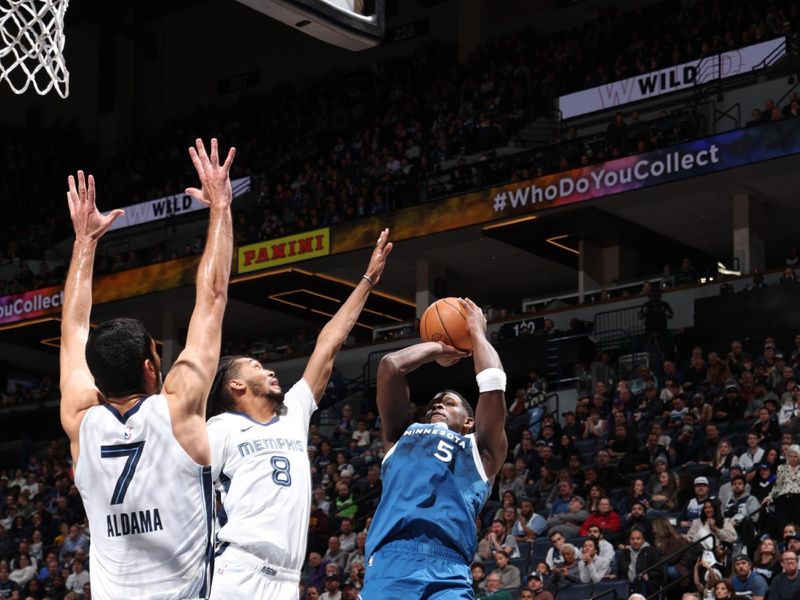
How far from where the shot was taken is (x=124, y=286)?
28922mm

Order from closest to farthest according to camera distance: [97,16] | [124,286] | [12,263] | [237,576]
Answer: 1. [237,576]
2. [124,286]
3. [12,263]
4. [97,16]

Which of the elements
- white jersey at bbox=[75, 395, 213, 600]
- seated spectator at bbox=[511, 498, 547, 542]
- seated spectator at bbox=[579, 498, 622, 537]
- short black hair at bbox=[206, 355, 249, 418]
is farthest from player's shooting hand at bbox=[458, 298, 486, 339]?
seated spectator at bbox=[511, 498, 547, 542]

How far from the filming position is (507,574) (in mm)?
13836

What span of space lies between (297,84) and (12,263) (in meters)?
8.88

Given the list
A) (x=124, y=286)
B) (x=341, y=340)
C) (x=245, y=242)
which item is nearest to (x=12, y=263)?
(x=124, y=286)

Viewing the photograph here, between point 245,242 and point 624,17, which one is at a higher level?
point 624,17

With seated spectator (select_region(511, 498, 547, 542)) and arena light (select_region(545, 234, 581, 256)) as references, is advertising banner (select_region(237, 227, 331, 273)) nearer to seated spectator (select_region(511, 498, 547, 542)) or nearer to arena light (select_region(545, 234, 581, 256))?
arena light (select_region(545, 234, 581, 256))

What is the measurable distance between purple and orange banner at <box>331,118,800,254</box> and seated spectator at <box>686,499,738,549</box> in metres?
9.33

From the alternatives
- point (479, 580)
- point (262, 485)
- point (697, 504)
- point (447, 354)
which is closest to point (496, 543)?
point (479, 580)

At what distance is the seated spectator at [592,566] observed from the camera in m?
13.4

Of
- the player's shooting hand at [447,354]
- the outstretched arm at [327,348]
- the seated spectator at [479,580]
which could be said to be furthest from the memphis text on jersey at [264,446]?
the seated spectator at [479,580]

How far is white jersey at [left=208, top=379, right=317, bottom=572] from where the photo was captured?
497 centimetres

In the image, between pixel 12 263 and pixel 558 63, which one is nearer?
pixel 558 63

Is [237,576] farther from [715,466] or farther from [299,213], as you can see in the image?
[299,213]
